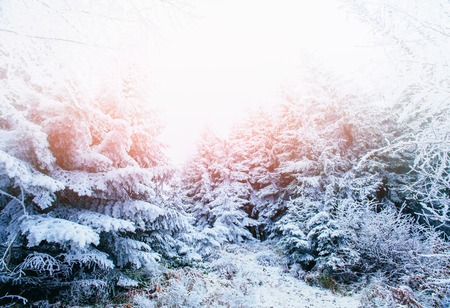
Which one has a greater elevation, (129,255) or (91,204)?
(91,204)

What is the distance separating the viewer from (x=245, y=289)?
741 centimetres

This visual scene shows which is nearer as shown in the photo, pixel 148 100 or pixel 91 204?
pixel 91 204

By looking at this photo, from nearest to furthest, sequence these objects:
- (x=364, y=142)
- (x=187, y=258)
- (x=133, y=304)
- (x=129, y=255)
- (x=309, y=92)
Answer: (x=133, y=304)
(x=129, y=255)
(x=187, y=258)
(x=364, y=142)
(x=309, y=92)

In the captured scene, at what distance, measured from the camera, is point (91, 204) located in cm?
704

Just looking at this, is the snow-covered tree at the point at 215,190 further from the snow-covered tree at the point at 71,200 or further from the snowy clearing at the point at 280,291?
the snow-covered tree at the point at 71,200

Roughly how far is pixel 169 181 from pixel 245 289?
4.43 meters

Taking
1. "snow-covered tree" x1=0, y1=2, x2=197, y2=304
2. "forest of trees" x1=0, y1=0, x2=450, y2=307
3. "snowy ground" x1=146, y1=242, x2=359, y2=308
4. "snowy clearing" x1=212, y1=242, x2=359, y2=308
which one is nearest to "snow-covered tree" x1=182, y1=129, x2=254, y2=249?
"forest of trees" x1=0, y1=0, x2=450, y2=307

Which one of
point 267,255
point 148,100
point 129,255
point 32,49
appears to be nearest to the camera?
point 32,49

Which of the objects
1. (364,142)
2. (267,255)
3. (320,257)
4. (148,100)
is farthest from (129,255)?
(364,142)

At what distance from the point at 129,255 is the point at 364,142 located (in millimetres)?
13999

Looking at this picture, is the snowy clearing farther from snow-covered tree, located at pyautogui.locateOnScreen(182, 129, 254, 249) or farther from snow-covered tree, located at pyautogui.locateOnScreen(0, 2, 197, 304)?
snow-covered tree, located at pyautogui.locateOnScreen(182, 129, 254, 249)

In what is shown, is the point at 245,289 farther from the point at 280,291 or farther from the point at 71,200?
the point at 71,200

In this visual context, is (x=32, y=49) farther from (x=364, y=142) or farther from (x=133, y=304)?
(x=364, y=142)

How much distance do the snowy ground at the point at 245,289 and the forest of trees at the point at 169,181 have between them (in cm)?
86
